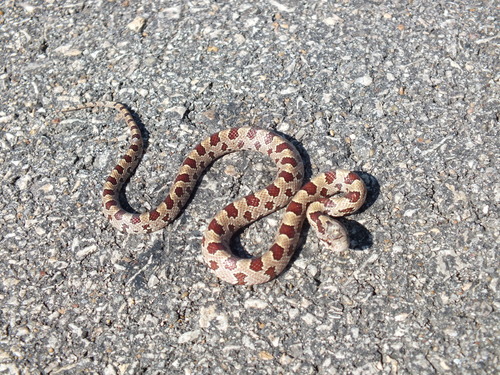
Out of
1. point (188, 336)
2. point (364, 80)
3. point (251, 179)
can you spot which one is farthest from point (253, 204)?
point (364, 80)

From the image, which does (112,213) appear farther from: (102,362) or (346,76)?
(346,76)

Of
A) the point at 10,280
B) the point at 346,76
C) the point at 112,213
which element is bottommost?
the point at 10,280

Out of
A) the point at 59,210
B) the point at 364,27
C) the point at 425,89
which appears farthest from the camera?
the point at 364,27

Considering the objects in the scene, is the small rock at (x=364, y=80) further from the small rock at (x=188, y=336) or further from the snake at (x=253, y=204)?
the small rock at (x=188, y=336)

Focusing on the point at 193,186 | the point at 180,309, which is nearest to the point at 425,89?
the point at 193,186

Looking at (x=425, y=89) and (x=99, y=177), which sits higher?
(x=425, y=89)
